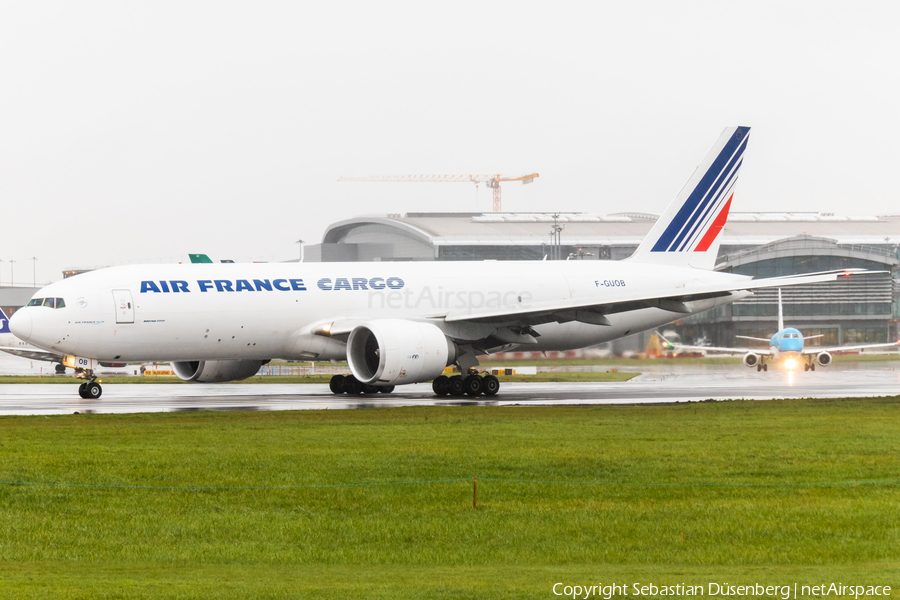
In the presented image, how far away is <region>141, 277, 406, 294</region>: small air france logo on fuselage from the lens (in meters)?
30.2

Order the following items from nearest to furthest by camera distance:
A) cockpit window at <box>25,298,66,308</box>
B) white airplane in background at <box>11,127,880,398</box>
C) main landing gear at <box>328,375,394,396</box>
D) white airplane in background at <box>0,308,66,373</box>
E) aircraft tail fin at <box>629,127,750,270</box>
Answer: cockpit window at <box>25,298,66,308</box>, white airplane in background at <box>11,127,880,398</box>, main landing gear at <box>328,375,394,396</box>, aircraft tail fin at <box>629,127,750,270</box>, white airplane in background at <box>0,308,66,373</box>

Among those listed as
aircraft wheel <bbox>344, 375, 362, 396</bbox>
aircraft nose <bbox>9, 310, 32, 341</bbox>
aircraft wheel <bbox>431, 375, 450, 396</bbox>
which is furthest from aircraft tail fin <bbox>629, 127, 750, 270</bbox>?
aircraft nose <bbox>9, 310, 32, 341</bbox>

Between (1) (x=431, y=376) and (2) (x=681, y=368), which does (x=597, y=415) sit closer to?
(1) (x=431, y=376)

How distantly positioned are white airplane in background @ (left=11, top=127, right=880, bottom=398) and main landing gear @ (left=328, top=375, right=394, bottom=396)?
0.15ft

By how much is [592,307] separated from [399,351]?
6347 mm

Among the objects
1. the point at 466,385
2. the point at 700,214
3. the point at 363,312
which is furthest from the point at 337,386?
the point at 700,214

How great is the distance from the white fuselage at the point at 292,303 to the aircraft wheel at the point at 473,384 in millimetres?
1390

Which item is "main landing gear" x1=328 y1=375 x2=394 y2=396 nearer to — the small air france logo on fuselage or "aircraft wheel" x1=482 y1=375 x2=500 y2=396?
the small air france logo on fuselage

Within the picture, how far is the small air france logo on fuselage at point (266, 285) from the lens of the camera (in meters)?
30.2

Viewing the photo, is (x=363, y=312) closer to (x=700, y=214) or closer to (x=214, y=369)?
(x=214, y=369)

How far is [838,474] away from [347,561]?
26.0 ft

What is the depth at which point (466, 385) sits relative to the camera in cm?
3241

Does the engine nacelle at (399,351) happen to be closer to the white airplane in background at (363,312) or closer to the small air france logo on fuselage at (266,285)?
the white airplane in background at (363,312)

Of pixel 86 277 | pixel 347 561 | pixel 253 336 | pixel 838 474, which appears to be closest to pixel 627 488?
pixel 838 474
